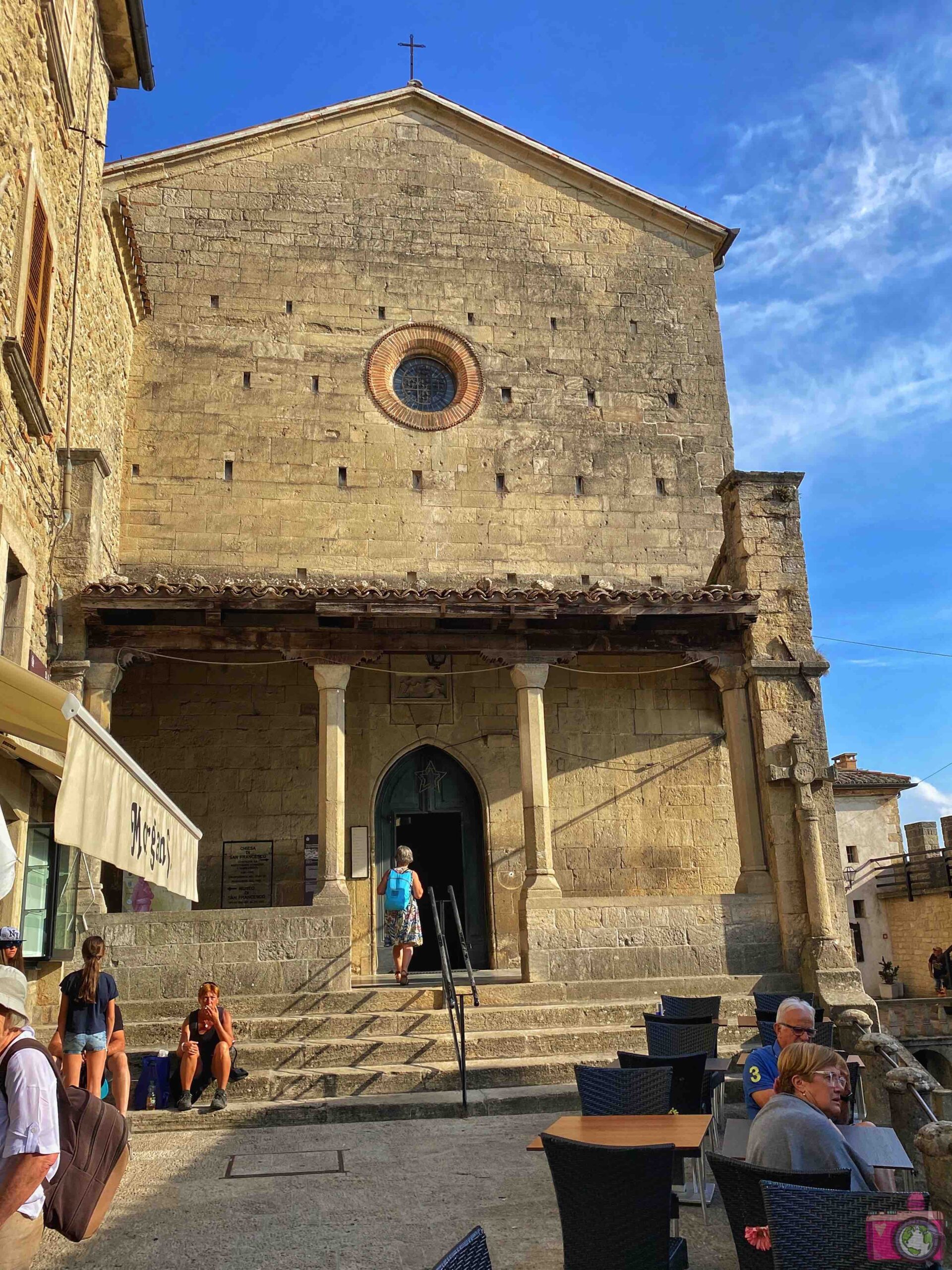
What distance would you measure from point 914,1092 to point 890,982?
25.3 meters

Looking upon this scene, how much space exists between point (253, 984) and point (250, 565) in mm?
5650

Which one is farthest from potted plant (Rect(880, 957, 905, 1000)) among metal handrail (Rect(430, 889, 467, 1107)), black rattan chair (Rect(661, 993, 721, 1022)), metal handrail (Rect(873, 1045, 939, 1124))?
metal handrail (Rect(873, 1045, 939, 1124))

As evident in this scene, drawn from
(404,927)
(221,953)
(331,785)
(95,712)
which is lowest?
(221,953)

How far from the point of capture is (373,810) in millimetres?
12945

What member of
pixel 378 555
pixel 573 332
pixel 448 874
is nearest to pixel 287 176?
pixel 573 332

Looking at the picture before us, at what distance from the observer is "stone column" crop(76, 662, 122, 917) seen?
32.9ft

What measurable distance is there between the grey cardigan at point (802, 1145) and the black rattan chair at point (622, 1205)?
0.33 metres

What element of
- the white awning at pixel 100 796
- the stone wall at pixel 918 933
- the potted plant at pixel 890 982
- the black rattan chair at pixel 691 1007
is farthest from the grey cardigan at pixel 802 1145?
the potted plant at pixel 890 982

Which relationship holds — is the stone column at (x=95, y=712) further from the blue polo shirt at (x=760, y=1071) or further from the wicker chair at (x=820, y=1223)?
the wicker chair at (x=820, y=1223)

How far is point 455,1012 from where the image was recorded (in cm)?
912

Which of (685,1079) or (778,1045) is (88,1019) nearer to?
(685,1079)

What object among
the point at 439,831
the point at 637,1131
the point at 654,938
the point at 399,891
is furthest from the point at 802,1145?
the point at 439,831

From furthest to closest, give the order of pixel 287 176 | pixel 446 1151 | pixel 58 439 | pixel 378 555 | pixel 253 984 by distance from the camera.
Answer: pixel 287 176
pixel 378 555
pixel 58 439
pixel 253 984
pixel 446 1151

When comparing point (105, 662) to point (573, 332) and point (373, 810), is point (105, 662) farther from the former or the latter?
A: point (573, 332)
